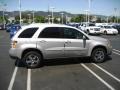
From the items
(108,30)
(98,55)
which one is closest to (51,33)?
(98,55)

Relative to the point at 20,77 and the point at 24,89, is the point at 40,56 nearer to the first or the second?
the point at 20,77

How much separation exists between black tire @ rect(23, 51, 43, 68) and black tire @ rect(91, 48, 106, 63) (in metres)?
2.55

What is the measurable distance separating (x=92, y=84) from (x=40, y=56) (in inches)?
137

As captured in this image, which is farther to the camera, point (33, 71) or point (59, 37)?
point (59, 37)

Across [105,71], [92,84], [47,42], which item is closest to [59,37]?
[47,42]

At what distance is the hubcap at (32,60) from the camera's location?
11039 mm

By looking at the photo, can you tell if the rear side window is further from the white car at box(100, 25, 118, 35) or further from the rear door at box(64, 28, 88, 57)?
the white car at box(100, 25, 118, 35)

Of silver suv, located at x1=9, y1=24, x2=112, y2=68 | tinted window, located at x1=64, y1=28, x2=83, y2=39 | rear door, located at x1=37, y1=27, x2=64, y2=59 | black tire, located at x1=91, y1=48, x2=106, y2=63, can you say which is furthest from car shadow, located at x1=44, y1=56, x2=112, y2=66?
tinted window, located at x1=64, y1=28, x2=83, y2=39

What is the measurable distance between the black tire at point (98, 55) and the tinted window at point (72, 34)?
103 cm

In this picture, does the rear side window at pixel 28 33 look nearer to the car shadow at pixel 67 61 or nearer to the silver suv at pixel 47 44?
the silver suv at pixel 47 44

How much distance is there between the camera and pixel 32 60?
36.4 ft

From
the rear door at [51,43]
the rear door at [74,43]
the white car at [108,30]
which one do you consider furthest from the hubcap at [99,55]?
the white car at [108,30]

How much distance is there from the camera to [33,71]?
412 inches

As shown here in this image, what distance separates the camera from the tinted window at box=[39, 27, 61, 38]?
11.2 m
